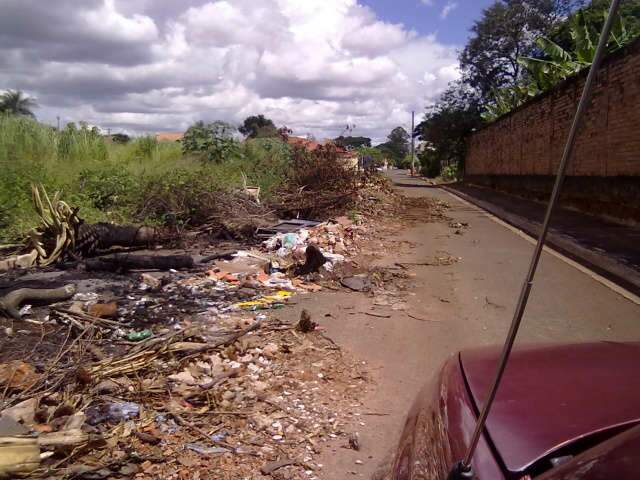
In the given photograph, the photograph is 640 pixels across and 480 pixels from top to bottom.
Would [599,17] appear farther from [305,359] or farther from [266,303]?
[305,359]

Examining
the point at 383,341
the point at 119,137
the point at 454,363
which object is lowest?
the point at 383,341

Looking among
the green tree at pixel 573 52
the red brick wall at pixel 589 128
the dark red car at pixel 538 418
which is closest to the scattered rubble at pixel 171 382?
the dark red car at pixel 538 418

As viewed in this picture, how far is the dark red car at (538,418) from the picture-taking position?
1.41 m

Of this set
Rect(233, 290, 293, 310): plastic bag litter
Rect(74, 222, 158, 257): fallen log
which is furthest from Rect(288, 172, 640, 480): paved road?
Rect(74, 222, 158, 257): fallen log

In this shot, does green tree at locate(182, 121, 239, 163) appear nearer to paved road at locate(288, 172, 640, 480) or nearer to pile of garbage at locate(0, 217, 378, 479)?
paved road at locate(288, 172, 640, 480)

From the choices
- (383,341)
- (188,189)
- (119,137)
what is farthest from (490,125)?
(383,341)

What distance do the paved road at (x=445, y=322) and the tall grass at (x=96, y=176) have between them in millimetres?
6136

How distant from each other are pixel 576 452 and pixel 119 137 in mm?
23775

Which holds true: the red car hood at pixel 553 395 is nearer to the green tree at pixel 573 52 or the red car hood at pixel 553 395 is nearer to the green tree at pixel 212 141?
the green tree at pixel 573 52

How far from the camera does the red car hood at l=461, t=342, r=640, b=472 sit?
162 cm

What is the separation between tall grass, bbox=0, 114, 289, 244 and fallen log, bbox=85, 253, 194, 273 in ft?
10.3

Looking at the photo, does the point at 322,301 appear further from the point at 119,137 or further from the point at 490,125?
the point at 490,125

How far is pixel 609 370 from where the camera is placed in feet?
6.57

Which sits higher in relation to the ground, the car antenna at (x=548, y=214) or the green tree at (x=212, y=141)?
the green tree at (x=212, y=141)
